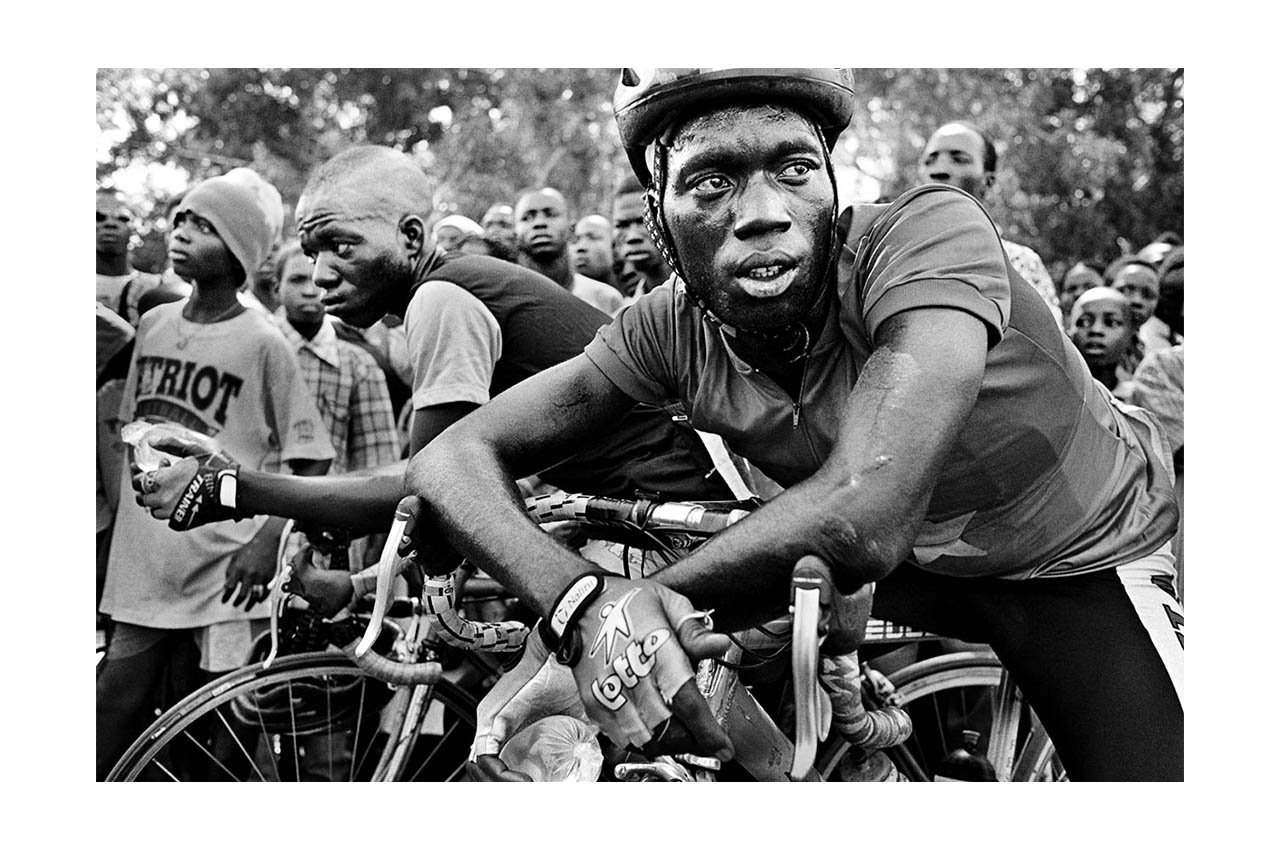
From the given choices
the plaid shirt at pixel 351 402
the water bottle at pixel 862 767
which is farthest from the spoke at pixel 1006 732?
the plaid shirt at pixel 351 402

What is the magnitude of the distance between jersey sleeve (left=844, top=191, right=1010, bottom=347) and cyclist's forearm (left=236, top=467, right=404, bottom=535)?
1.38 metres

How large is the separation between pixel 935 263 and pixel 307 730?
2.29m

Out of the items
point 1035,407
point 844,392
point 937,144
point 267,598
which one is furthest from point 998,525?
point 937,144

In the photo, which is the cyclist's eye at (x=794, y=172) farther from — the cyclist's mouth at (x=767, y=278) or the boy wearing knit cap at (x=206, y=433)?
the boy wearing knit cap at (x=206, y=433)

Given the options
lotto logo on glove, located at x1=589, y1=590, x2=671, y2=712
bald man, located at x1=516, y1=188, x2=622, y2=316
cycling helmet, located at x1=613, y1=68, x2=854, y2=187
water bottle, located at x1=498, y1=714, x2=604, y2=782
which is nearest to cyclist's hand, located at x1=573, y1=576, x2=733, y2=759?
lotto logo on glove, located at x1=589, y1=590, x2=671, y2=712

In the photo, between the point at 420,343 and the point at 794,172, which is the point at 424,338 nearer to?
the point at 420,343

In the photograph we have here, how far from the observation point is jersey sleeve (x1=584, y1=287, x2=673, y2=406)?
2.63 m

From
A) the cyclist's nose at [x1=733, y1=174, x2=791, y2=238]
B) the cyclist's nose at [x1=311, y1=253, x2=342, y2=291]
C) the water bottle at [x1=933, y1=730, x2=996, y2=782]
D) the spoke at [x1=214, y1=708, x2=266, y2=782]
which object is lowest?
the water bottle at [x1=933, y1=730, x2=996, y2=782]

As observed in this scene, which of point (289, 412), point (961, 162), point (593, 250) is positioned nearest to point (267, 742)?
point (289, 412)

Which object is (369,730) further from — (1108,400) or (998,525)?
(1108,400)

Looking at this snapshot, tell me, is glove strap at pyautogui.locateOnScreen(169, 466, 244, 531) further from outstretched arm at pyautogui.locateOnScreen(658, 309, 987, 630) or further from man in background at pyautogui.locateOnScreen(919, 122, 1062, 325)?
man in background at pyautogui.locateOnScreen(919, 122, 1062, 325)

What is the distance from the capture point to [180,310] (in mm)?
4449

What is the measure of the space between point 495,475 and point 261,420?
209cm

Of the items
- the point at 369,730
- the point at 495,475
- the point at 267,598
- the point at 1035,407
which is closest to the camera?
the point at 495,475
